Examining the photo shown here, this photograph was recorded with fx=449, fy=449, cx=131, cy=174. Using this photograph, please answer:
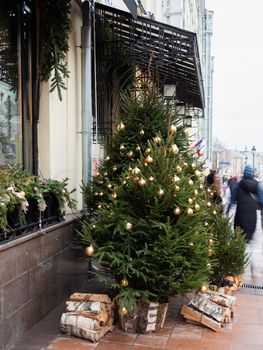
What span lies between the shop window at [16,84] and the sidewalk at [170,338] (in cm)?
205

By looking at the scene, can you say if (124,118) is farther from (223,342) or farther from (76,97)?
(223,342)

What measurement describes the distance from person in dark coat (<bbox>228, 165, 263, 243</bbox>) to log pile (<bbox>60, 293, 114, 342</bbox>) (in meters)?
3.65

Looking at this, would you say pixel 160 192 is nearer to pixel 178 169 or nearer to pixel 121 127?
pixel 178 169

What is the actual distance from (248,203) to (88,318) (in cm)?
408

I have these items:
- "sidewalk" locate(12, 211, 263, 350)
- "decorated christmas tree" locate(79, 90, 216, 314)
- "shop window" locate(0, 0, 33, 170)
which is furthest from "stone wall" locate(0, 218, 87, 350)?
"shop window" locate(0, 0, 33, 170)

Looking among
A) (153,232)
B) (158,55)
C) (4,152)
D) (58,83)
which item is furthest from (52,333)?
(158,55)

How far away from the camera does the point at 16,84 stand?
584cm

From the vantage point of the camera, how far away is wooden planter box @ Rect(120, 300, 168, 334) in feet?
15.3

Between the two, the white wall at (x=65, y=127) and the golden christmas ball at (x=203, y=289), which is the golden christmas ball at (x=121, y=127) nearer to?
the white wall at (x=65, y=127)

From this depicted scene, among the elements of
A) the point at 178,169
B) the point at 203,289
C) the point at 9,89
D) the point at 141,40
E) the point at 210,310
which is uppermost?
the point at 141,40

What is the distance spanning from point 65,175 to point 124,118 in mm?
1371

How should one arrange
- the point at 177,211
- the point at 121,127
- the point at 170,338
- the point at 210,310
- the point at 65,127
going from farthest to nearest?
the point at 65,127
the point at 121,127
the point at 210,310
the point at 170,338
the point at 177,211

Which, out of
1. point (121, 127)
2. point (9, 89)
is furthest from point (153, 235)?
point (9, 89)

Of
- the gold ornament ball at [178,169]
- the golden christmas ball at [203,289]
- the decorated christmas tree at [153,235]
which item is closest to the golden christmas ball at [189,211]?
the decorated christmas tree at [153,235]
